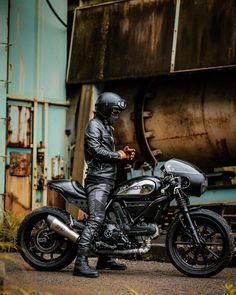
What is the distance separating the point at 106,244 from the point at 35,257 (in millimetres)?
791

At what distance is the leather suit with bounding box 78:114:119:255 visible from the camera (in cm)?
728

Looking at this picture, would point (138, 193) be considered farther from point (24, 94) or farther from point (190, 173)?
point (24, 94)

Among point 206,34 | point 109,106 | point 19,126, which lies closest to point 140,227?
point 109,106

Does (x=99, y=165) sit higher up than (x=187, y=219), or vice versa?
(x=99, y=165)

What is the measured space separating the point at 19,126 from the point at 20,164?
58 centimetres

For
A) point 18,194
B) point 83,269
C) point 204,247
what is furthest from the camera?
point 18,194

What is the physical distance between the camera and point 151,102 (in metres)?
10.7

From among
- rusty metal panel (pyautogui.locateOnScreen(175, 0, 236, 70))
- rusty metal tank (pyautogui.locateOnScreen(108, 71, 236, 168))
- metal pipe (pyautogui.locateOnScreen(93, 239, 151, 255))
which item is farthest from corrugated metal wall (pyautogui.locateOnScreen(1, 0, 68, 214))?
metal pipe (pyautogui.locateOnScreen(93, 239, 151, 255))

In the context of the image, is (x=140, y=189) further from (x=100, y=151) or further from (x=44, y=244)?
(x=44, y=244)

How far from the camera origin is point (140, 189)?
24.7ft

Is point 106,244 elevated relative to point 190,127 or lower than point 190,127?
lower

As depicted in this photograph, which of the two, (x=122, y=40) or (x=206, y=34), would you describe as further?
(x=122, y=40)

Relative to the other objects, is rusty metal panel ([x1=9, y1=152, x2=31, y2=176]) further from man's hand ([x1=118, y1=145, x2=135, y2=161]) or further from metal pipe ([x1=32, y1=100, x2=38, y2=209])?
man's hand ([x1=118, y1=145, x2=135, y2=161])

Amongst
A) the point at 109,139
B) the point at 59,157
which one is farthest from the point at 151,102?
the point at 109,139
